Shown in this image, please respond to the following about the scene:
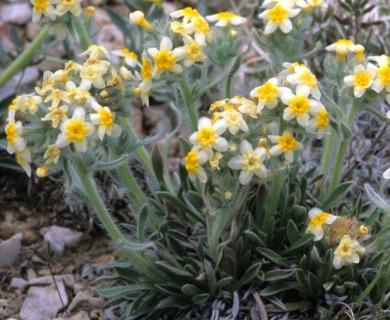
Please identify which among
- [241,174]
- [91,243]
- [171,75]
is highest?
[171,75]

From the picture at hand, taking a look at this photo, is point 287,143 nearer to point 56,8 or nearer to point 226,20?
point 226,20

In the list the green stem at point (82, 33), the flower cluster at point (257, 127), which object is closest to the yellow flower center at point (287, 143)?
the flower cluster at point (257, 127)

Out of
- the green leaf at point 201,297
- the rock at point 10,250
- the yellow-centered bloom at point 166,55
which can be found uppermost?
the yellow-centered bloom at point 166,55

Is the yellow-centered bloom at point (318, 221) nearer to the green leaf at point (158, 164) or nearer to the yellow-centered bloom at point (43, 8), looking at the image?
the green leaf at point (158, 164)

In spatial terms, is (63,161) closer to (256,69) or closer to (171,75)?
(171,75)

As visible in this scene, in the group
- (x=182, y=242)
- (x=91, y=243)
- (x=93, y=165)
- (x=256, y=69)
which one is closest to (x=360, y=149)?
(x=256, y=69)

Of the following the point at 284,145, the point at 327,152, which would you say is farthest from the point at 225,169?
the point at 327,152

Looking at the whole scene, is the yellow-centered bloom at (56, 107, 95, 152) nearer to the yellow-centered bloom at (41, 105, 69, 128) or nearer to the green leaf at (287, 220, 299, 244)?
the yellow-centered bloom at (41, 105, 69, 128)
